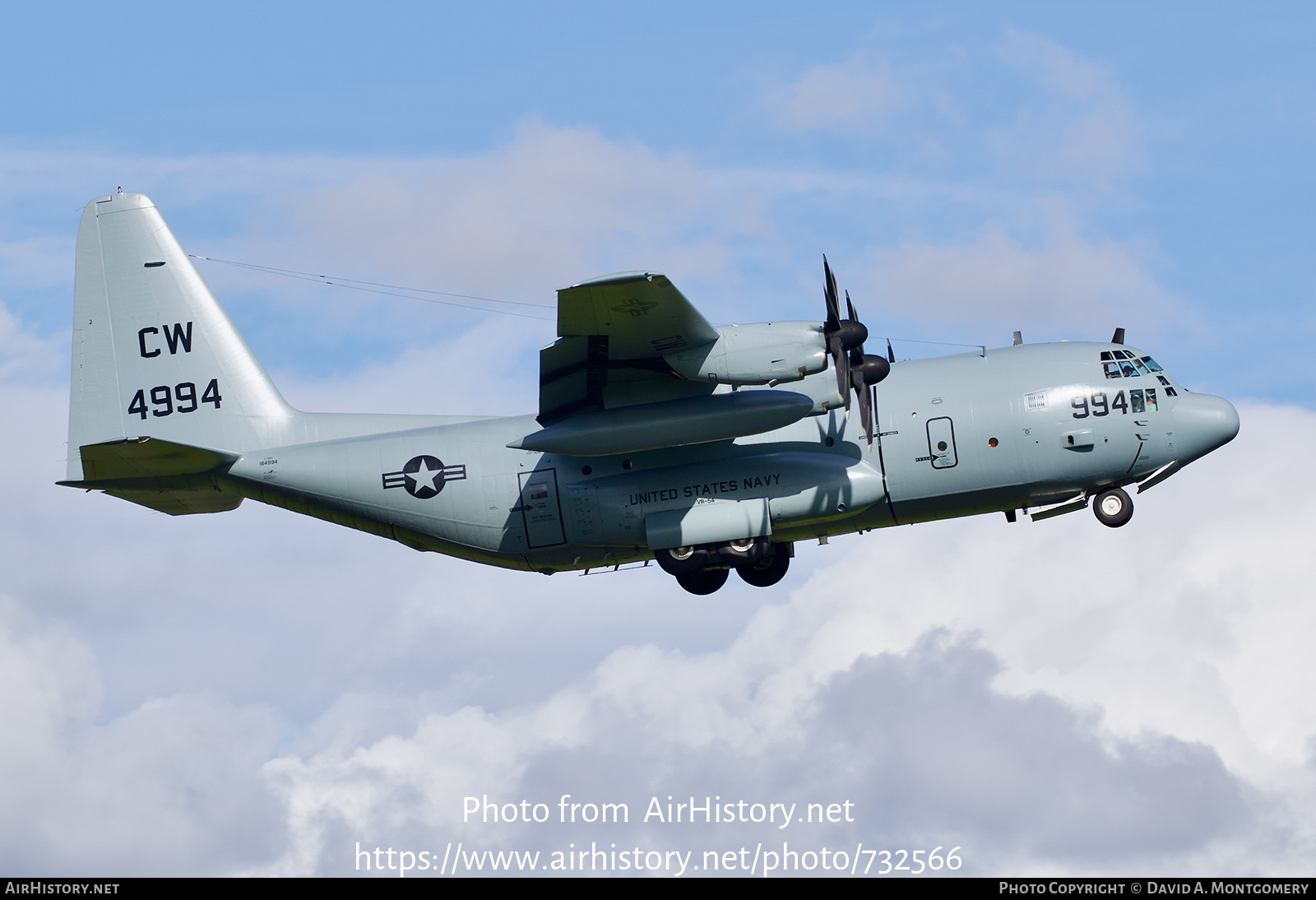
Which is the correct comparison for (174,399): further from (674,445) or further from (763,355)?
(763,355)

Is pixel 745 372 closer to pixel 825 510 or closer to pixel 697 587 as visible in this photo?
pixel 825 510

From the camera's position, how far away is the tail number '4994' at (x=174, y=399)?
26703 millimetres

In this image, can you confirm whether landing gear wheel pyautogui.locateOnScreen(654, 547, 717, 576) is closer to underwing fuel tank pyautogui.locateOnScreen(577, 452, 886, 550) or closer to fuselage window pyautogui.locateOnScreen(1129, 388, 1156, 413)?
underwing fuel tank pyautogui.locateOnScreen(577, 452, 886, 550)

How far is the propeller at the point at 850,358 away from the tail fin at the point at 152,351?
34.7 feet

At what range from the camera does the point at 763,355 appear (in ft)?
71.8

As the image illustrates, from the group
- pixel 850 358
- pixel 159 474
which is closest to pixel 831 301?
pixel 850 358

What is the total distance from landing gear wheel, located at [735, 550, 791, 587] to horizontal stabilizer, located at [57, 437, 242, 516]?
389 inches

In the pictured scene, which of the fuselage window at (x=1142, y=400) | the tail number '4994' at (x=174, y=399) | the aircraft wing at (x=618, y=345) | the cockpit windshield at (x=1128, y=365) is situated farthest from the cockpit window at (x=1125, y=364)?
the tail number '4994' at (x=174, y=399)

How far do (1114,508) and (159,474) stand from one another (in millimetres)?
17161

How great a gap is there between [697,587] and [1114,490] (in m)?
7.90

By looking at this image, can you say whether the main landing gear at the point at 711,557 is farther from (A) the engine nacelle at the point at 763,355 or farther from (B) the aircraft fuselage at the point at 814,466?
(A) the engine nacelle at the point at 763,355
